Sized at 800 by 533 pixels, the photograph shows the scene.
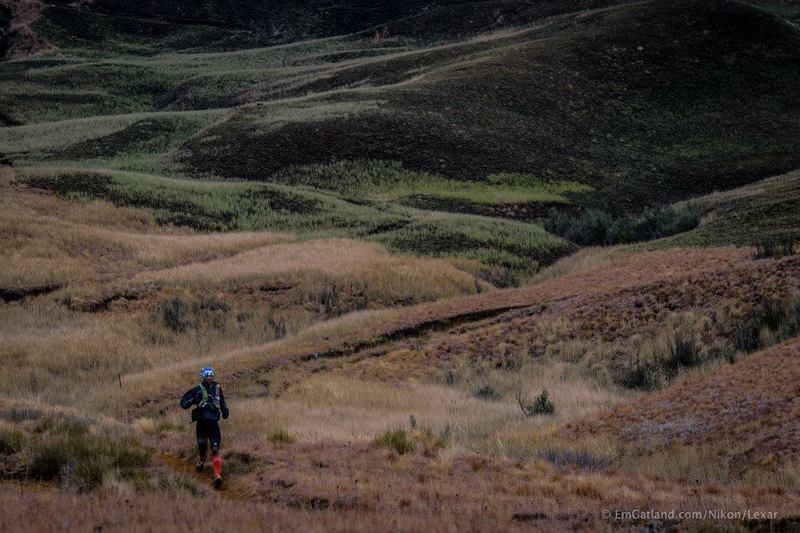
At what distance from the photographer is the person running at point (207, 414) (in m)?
10.9

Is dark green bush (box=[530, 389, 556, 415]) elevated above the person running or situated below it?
below

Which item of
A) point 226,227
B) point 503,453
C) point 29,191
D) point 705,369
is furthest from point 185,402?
point 29,191

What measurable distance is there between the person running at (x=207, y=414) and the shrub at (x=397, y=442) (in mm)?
2223

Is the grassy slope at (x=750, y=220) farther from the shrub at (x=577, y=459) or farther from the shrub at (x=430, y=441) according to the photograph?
the shrub at (x=430, y=441)

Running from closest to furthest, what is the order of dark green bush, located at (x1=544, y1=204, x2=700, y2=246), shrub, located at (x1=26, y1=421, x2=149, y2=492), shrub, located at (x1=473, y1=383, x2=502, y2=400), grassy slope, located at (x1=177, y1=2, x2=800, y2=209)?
shrub, located at (x1=26, y1=421, x2=149, y2=492), shrub, located at (x1=473, y1=383, x2=502, y2=400), dark green bush, located at (x1=544, y1=204, x2=700, y2=246), grassy slope, located at (x1=177, y1=2, x2=800, y2=209)

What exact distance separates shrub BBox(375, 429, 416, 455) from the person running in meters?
2.22

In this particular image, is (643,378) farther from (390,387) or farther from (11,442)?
(11,442)

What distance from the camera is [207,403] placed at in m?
11.3

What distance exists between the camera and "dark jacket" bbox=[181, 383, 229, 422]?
1108 cm

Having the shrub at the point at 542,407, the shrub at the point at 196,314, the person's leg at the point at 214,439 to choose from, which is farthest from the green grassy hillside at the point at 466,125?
the person's leg at the point at 214,439

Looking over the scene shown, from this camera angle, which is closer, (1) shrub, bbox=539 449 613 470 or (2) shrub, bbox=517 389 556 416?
(1) shrub, bbox=539 449 613 470

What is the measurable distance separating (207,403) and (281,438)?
1.29 meters

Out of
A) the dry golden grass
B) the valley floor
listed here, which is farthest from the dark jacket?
the dry golden grass

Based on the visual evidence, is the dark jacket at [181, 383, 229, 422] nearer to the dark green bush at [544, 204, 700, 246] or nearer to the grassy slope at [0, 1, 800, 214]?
the dark green bush at [544, 204, 700, 246]
